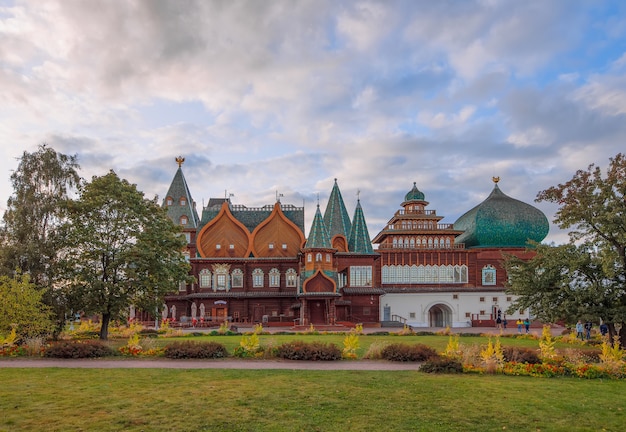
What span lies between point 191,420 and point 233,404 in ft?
4.29

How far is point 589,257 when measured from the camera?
19.7 metres

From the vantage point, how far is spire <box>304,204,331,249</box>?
42.3m

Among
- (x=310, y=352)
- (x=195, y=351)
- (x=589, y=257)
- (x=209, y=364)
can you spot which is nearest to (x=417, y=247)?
(x=589, y=257)

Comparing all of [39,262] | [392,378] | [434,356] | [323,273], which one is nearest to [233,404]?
[392,378]

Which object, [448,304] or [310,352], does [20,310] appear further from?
[448,304]

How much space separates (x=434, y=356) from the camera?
16453mm

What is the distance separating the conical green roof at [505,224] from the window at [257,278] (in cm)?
2148

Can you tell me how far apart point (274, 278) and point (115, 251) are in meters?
24.0

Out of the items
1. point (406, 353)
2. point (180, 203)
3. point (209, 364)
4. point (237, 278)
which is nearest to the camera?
point (209, 364)

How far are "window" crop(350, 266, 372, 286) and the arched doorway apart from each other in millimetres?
8914

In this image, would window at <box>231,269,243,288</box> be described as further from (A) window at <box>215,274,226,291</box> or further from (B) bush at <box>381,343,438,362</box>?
(B) bush at <box>381,343,438,362</box>

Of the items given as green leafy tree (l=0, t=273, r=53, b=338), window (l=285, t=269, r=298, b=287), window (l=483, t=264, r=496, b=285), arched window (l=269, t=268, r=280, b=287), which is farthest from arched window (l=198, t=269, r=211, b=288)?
window (l=483, t=264, r=496, b=285)

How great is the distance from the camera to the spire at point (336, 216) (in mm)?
48000

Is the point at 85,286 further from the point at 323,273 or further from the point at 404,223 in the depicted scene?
the point at 404,223
